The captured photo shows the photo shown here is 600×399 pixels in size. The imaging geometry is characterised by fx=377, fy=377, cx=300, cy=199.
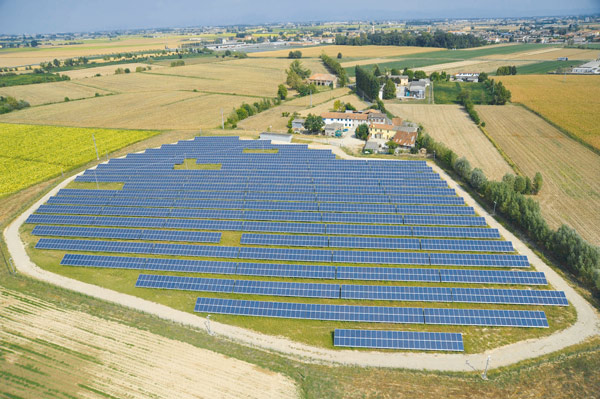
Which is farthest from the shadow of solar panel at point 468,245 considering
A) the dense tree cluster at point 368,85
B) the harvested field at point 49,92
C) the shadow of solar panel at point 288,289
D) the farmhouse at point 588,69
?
the farmhouse at point 588,69

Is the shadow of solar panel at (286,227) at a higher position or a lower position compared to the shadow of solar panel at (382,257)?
higher

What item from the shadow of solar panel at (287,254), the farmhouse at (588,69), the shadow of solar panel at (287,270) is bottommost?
the shadow of solar panel at (287,270)

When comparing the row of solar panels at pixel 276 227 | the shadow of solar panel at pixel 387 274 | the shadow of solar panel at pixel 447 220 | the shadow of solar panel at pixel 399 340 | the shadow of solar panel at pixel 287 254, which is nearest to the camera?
the shadow of solar panel at pixel 399 340

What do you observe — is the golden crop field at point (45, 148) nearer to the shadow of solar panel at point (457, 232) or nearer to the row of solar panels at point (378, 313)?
the row of solar panels at point (378, 313)

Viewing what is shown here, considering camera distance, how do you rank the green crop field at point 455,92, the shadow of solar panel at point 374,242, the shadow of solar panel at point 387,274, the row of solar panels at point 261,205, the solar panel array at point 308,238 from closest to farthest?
the solar panel array at point 308,238 → the shadow of solar panel at point 387,274 → the shadow of solar panel at point 374,242 → the row of solar panels at point 261,205 → the green crop field at point 455,92

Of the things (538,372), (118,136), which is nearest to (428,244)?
(538,372)

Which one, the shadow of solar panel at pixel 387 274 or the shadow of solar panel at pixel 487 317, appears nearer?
the shadow of solar panel at pixel 487 317

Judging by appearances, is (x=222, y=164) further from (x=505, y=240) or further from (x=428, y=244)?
(x=505, y=240)
